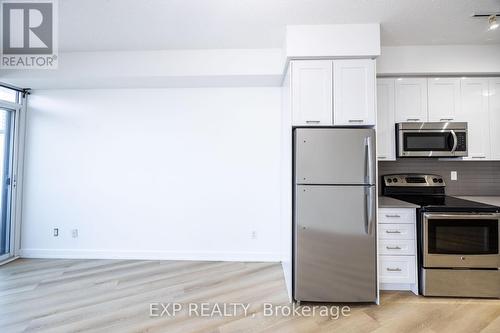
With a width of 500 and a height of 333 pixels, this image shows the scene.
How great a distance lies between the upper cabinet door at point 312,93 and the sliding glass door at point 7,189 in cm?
399

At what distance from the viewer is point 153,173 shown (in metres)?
3.40

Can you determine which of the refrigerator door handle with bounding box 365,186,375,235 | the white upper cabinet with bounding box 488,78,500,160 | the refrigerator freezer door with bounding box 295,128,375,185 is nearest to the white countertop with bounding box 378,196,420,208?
the refrigerator door handle with bounding box 365,186,375,235

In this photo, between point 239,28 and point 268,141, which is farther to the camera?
point 268,141

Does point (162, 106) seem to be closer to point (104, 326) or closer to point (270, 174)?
point (270, 174)

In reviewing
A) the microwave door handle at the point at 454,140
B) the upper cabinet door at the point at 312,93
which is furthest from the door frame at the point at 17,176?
the microwave door handle at the point at 454,140

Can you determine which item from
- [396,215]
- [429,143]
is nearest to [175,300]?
[396,215]

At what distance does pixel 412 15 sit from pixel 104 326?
13.1 ft

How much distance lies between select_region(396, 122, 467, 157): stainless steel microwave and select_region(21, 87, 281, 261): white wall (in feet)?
5.18

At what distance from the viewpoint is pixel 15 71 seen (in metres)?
2.98

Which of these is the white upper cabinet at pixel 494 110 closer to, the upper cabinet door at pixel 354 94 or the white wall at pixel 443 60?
the white wall at pixel 443 60

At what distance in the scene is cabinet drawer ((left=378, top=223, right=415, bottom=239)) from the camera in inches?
98.1

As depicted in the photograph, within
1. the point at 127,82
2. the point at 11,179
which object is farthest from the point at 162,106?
the point at 11,179

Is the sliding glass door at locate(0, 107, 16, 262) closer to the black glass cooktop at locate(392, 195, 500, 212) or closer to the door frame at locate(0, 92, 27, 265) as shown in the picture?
the door frame at locate(0, 92, 27, 265)
